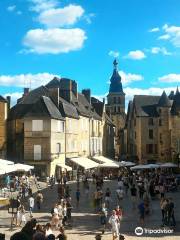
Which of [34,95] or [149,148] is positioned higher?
[34,95]

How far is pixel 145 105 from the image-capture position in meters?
70.8

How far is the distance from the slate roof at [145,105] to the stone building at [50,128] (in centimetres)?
933

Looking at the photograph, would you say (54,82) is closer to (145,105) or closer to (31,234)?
(145,105)

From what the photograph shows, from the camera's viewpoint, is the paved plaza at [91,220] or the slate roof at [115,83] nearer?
the paved plaza at [91,220]

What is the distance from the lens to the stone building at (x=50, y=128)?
47250mm

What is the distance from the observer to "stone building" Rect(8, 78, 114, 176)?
47250 millimetres

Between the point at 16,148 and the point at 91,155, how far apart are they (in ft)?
49.3

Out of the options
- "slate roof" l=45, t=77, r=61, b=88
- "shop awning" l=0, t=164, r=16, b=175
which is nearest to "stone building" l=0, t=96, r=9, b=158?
"slate roof" l=45, t=77, r=61, b=88

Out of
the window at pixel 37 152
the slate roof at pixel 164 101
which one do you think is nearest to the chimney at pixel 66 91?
the window at pixel 37 152

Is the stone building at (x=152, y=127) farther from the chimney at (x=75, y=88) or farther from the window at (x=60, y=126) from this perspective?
the window at (x=60, y=126)

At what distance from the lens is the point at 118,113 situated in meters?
113

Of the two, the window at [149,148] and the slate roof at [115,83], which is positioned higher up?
the slate roof at [115,83]

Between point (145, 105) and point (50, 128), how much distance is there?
2657 cm

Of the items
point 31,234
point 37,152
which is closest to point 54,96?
point 37,152
